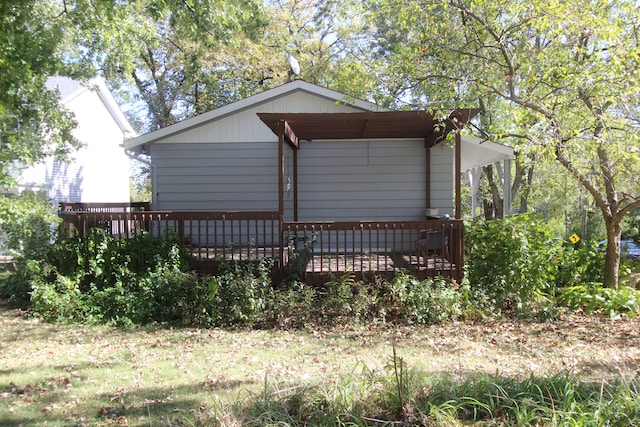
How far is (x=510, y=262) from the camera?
757cm

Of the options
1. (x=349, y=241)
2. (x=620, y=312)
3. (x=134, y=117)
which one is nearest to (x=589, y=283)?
(x=620, y=312)

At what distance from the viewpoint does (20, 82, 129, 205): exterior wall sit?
1562 centimetres

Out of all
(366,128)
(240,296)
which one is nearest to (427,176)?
(366,128)

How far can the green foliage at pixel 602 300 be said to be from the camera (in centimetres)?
764

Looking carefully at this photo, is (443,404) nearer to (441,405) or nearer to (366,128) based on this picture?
(441,405)

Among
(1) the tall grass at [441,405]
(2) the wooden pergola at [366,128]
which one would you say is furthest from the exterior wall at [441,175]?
(1) the tall grass at [441,405]

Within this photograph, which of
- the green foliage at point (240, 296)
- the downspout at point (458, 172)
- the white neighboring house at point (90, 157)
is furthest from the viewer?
the white neighboring house at point (90, 157)

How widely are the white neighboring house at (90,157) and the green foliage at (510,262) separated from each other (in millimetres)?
12291

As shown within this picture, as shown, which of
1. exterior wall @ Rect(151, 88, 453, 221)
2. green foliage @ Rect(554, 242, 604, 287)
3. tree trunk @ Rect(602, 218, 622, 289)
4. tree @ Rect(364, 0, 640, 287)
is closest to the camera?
tree @ Rect(364, 0, 640, 287)

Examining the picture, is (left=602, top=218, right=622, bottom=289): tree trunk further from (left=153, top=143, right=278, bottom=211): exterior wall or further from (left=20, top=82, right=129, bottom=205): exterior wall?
(left=20, top=82, right=129, bottom=205): exterior wall

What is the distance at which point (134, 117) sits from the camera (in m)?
27.5

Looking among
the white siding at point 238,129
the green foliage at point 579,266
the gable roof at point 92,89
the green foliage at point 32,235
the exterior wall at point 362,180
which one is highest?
the gable roof at point 92,89

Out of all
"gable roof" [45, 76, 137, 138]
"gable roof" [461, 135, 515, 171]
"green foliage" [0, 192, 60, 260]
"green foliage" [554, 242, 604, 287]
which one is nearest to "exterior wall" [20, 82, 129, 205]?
"gable roof" [45, 76, 137, 138]

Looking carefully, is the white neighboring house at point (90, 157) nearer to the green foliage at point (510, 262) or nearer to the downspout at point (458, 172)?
the downspout at point (458, 172)
